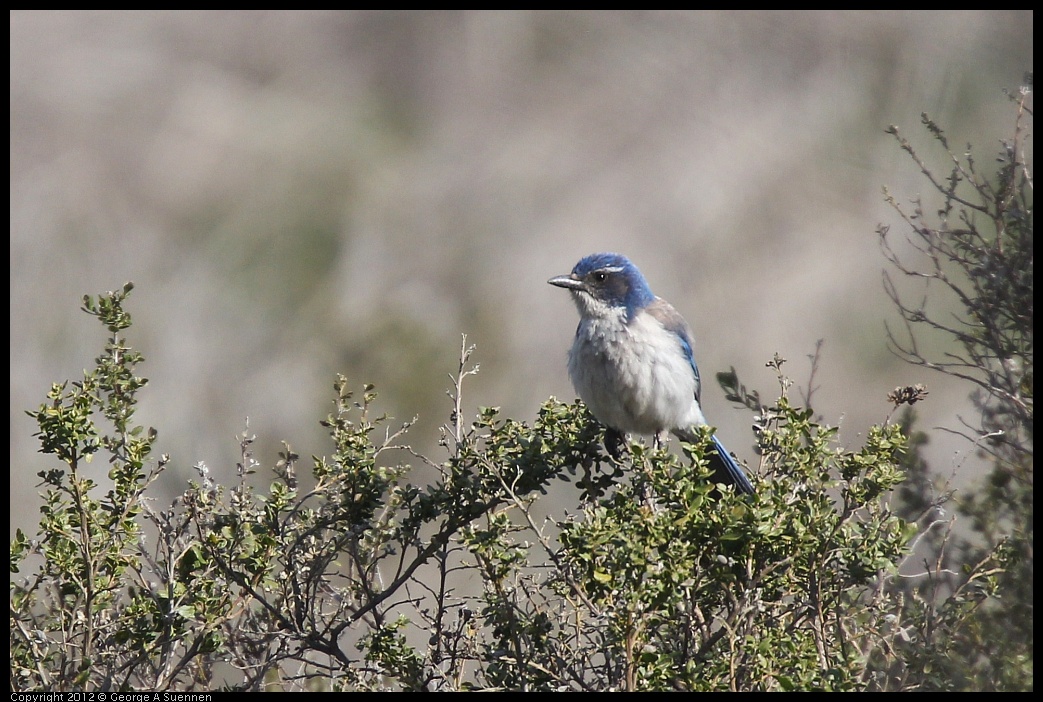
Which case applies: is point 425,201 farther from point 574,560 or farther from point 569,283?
point 574,560

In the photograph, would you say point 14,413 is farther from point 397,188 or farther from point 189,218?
point 397,188

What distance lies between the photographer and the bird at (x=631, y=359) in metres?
5.74

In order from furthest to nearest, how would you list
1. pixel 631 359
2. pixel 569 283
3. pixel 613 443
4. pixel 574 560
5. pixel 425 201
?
pixel 425 201 → pixel 569 283 → pixel 631 359 → pixel 613 443 → pixel 574 560

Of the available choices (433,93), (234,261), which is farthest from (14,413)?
(433,93)

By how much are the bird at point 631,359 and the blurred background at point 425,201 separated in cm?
712

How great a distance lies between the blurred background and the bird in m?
7.12

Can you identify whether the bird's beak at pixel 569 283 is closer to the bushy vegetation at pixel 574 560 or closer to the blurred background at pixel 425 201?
the bushy vegetation at pixel 574 560

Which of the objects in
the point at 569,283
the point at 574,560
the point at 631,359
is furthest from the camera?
the point at 569,283

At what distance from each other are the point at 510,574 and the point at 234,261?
15670 millimetres

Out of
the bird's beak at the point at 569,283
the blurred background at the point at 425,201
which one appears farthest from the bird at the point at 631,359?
the blurred background at the point at 425,201

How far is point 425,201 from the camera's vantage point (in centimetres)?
1948

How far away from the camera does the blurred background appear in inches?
616

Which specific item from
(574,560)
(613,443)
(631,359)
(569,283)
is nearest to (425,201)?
(569,283)

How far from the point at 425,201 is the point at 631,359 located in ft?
46.2
